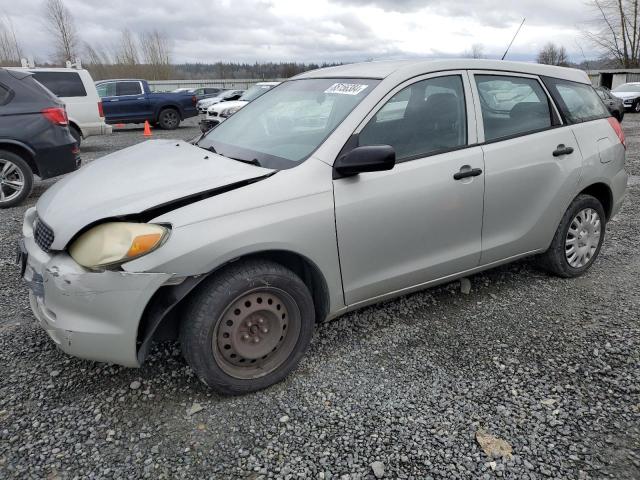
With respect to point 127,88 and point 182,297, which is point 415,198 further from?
point 127,88

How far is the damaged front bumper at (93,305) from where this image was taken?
7.29 ft

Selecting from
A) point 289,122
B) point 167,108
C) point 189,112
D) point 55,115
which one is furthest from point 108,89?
point 289,122

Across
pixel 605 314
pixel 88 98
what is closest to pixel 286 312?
pixel 605 314

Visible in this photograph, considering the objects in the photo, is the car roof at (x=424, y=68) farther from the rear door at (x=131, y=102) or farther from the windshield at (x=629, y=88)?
the windshield at (x=629, y=88)

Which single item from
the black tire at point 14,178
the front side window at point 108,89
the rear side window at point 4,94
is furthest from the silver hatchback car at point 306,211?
the front side window at point 108,89

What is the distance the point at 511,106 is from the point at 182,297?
2617mm

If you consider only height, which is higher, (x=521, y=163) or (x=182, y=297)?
(x=521, y=163)

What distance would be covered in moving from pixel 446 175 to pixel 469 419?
4.65 feet

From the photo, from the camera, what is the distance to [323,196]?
2605 millimetres

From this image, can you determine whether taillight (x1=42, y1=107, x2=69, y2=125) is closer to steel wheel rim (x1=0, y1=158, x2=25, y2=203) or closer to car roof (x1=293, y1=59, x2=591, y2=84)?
steel wheel rim (x1=0, y1=158, x2=25, y2=203)

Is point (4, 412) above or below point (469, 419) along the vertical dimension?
above

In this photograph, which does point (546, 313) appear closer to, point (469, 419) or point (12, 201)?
point (469, 419)

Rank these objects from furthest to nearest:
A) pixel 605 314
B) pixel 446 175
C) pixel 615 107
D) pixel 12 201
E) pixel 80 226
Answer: pixel 615 107
pixel 12 201
pixel 605 314
pixel 446 175
pixel 80 226

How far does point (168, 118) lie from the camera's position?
17.8 meters
